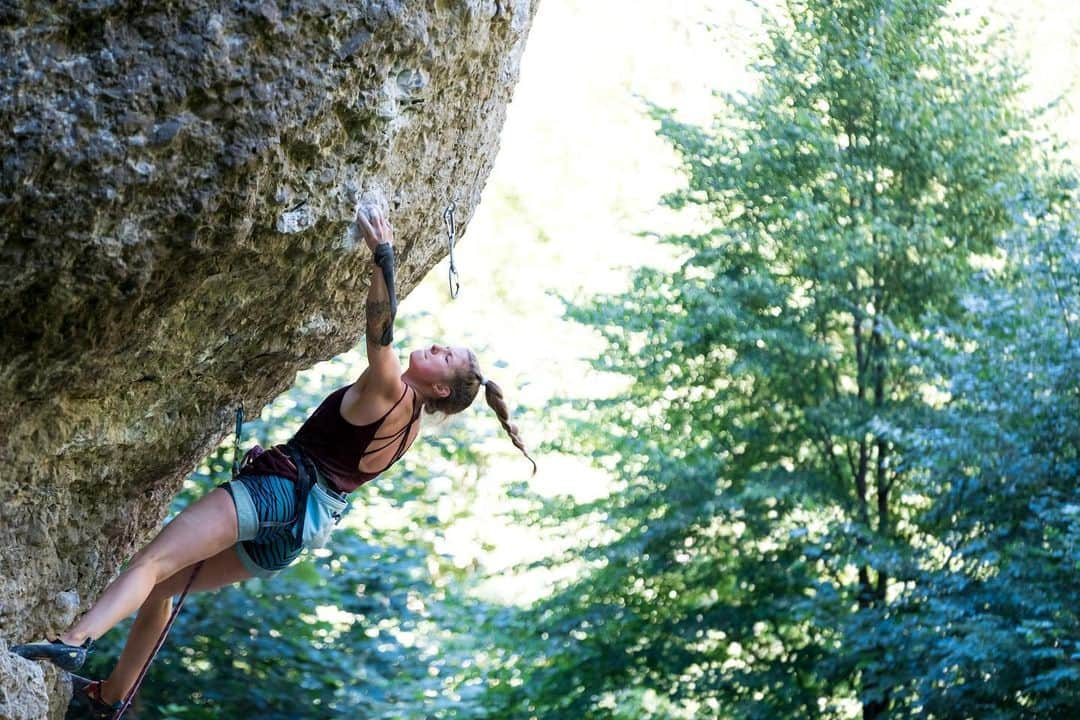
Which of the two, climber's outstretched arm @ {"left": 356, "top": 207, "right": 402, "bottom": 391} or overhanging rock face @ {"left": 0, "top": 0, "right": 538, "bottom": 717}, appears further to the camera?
climber's outstretched arm @ {"left": 356, "top": 207, "right": 402, "bottom": 391}

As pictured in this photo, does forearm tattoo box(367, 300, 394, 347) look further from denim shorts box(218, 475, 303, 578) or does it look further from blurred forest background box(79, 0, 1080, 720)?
blurred forest background box(79, 0, 1080, 720)

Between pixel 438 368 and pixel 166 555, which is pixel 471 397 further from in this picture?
pixel 166 555

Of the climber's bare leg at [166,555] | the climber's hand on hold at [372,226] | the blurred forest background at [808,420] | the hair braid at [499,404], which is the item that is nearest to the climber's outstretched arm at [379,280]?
the climber's hand on hold at [372,226]

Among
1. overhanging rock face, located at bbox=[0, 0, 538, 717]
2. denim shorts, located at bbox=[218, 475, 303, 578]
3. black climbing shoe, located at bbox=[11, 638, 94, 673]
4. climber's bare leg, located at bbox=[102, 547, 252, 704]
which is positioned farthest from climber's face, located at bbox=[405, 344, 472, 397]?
black climbing shoe, located at bbox=[11, 638, 94, 673]

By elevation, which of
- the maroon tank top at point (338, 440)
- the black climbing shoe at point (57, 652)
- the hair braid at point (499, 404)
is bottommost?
the black climbing shoe at point (57, 652)

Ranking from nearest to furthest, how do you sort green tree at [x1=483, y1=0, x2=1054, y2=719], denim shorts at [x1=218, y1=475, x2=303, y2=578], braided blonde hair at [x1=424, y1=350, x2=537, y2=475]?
denim shorts at [x1=218, y1=475, x2=303, y2=578] < braided blonde hair at [x1=424, y1=350, x2=537, y2=475] < green tree at [x1=483, y1=0, x2=1054, y2=719]

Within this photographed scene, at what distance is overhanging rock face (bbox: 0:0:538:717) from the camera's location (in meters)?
3.17

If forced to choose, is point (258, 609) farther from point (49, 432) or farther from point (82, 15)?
point (82, 15)

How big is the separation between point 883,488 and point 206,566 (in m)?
7.67

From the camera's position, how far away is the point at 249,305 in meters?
4.14

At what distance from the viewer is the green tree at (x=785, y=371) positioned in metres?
10.9

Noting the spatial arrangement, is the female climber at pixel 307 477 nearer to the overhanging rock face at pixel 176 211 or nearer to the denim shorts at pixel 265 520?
A: the denim shorts at pixel 265 520

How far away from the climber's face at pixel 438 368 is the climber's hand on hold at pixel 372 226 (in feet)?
2.10

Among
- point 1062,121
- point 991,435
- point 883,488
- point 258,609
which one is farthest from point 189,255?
point 1062,121
